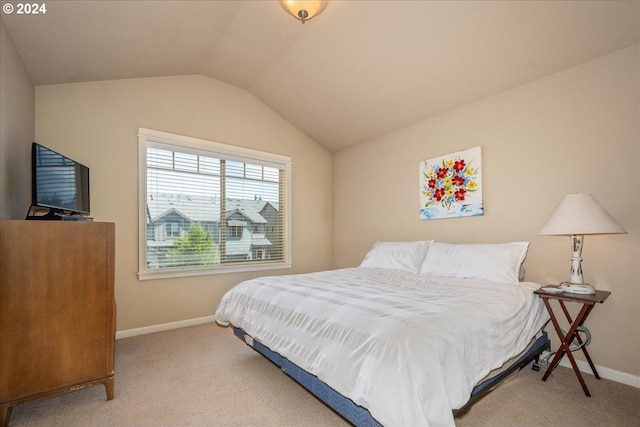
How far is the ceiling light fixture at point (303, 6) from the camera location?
7.09 feet

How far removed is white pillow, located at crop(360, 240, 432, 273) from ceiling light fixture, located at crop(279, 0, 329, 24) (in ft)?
7.69

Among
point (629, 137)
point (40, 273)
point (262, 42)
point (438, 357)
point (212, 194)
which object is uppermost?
point (262, 42)

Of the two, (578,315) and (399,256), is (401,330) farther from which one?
(399,256)

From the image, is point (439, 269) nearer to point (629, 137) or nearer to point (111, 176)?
point (629, 137)

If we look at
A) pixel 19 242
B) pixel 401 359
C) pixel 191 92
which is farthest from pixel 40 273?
pixel 191 92

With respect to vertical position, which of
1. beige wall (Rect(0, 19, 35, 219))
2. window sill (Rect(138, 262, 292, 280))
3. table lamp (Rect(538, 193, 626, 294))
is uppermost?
beige wall (Rect(0, 19, 35, 219))

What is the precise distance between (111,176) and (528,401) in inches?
156

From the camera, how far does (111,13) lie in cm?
218

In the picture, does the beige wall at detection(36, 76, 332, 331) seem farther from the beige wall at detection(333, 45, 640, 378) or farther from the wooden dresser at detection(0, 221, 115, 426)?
the beige wall at detection(333, 45, 640, 378)

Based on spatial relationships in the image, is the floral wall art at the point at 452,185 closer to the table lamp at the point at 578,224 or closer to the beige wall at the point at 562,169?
the beige wall at the point at 562,169

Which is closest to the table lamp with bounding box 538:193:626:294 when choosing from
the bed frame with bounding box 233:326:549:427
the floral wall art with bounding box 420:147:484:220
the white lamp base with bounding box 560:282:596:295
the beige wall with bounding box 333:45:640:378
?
the white lamp base with bounding box 560:282:596:295

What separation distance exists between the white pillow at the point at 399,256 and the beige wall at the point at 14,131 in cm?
312

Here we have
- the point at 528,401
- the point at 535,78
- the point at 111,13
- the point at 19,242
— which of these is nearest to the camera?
the point at 19,242

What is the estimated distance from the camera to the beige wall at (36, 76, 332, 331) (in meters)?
2.97
